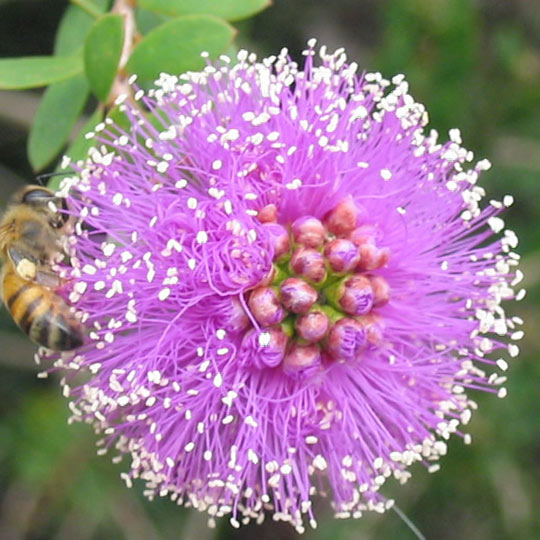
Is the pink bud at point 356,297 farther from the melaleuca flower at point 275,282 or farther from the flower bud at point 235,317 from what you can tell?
the flower bud at point 235,317

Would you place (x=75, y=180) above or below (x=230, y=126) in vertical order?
below

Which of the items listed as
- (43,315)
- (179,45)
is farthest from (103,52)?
(43,315)

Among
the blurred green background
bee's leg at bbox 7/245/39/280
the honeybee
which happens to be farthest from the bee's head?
the blurred green background

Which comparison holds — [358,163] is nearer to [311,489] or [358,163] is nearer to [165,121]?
[165,121]

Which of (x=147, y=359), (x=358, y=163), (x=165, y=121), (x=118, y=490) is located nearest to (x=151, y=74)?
(x=165, y=121)

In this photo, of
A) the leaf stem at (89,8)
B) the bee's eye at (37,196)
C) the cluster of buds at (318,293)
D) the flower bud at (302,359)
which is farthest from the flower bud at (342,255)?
the leaf stem at (89,8)

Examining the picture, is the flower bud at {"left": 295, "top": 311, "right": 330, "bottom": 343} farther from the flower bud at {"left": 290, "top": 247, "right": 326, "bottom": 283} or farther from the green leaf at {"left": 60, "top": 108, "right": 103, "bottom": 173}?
the green leaf at {"left": 60, "top": 108, "right": 103, "bottom": 173}
